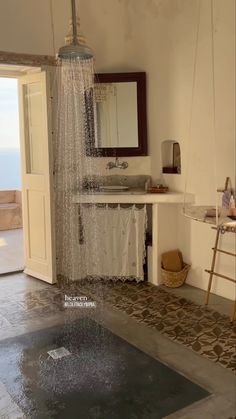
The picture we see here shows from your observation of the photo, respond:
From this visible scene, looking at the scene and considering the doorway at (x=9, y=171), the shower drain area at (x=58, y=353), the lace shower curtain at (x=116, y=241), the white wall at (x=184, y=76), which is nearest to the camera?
the shower drain area at (x=58, y=353)

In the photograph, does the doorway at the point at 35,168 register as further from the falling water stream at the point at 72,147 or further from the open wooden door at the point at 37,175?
the falling water stream at the point at 72,147

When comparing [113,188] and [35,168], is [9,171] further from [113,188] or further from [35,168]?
[113,188]

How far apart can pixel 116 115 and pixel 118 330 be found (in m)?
2.08

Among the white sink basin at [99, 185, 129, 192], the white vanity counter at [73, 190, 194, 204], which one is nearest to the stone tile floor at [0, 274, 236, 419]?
the white vanity counter at [73, 190, 194, 204]

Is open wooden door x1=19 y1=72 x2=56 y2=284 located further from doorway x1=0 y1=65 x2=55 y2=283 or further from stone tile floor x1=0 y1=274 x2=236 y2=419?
stone tile floor x1=0 y1=274 x2=236 y2=419

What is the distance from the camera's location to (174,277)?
3.95 m

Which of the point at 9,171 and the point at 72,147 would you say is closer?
the point at 72,147

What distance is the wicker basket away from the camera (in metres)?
3.95

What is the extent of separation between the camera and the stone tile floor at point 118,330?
87.9 inches

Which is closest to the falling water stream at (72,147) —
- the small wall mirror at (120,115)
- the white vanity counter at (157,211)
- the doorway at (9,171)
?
the small wall mirror at (120,115)

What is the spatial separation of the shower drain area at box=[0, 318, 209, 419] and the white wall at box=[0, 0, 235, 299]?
1.34 m

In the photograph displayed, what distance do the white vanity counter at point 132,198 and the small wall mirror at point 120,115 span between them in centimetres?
49

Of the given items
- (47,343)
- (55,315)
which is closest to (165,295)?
(55,315)

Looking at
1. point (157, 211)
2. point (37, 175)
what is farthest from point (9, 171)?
point (157, 211)
